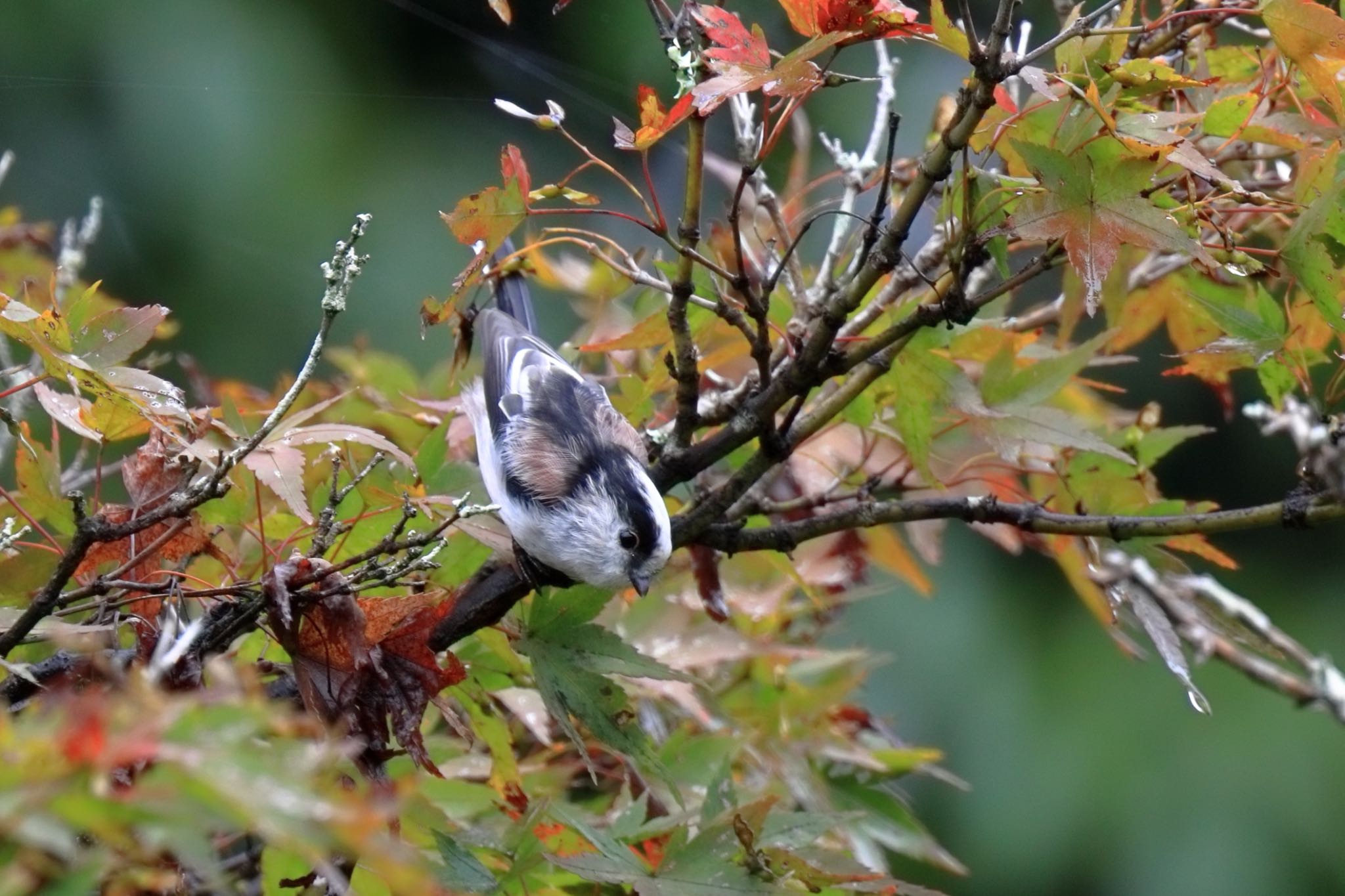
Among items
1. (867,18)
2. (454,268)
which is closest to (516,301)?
(867,18)

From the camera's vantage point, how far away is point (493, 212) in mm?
1261

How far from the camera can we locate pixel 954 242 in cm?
121

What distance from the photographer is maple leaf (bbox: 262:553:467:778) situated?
104 centimetres

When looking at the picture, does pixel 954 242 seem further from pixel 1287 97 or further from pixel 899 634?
pixel 899 634

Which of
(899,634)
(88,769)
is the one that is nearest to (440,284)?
(899,634)

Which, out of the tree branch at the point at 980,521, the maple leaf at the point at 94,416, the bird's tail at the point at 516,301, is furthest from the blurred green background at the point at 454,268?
the maple leaf at the point at 94,416

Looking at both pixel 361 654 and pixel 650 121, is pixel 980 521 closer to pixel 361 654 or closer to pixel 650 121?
pixel 650 121

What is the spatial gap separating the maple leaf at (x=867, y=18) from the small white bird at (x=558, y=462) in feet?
2.01

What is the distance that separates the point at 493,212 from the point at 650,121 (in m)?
0.20

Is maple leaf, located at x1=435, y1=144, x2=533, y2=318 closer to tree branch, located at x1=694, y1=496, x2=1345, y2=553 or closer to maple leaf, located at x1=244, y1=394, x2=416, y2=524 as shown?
maple leaf, located at x1=244, y1=394, x2=416, y2=524

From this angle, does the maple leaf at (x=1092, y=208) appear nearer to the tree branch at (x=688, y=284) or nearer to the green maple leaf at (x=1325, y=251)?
the green maple leaf at (x=1325, y=251)

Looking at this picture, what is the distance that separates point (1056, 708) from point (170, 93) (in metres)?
4.34

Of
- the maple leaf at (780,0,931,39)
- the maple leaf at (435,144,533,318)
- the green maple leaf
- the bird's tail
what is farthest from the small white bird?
the green maple leaf

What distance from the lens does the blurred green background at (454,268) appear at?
4645 millimetres
